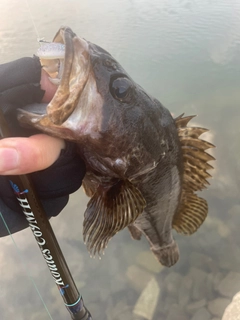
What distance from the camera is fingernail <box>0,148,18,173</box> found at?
1005 millimetres

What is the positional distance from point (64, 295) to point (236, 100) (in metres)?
3.40

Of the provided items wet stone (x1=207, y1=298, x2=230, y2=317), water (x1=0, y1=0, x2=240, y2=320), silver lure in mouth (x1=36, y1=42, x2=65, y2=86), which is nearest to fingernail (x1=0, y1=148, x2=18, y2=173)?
silver lure in mouth (x1=36, y1=42, x2=65, y2=86)

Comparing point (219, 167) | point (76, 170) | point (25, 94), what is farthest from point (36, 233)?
point (219, 167)

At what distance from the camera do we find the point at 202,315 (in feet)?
8.00

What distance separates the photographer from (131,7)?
6.11 m

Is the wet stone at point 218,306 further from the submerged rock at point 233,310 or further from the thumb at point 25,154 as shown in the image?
the thumb at point 25,154

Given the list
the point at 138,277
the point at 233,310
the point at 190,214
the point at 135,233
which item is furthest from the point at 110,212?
the point at 233,310

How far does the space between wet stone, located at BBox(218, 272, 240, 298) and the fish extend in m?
0.80

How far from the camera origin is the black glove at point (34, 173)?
4.09ft

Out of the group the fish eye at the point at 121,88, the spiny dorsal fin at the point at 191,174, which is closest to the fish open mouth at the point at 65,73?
the fish eye at the point at 121,88

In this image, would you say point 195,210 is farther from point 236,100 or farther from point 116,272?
point 236,100

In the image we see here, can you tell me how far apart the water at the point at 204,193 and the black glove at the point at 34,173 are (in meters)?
1.38

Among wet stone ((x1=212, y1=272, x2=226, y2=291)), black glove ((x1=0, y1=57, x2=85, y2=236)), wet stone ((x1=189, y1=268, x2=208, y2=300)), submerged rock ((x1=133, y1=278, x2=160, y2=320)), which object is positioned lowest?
submerged rock ((x1=133, y1=278, x2=160, y2=320))

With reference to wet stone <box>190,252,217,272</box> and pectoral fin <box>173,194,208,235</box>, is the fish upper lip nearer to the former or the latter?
pectoral fin <box>173,194,208,235</box>
